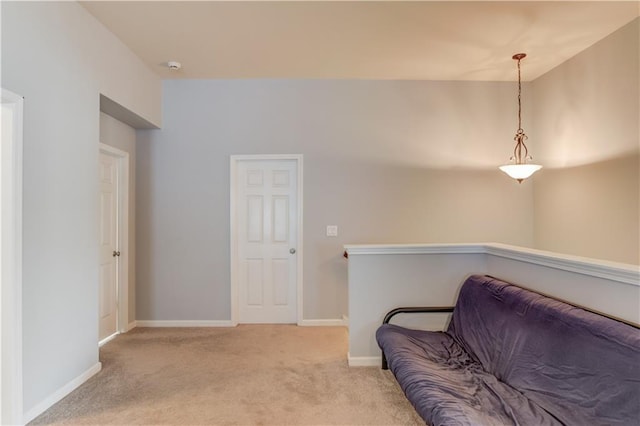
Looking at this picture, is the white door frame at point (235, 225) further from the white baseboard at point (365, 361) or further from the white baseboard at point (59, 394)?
the white baseboard at point (59, 394)

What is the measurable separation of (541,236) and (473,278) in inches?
75.7

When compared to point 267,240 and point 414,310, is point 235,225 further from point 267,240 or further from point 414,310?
point 414,310

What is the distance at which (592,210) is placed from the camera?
320 centimetres

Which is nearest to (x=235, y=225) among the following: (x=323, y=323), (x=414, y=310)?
→ (x=323, y=323)

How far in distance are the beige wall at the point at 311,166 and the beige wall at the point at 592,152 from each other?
0.68 metres

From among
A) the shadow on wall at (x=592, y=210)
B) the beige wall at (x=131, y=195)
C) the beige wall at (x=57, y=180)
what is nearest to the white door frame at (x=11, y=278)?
the beige wall at (x=57, y=180)

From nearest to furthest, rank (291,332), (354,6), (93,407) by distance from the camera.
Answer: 1. (93,407)
2. (354,6)
3. (291,332)

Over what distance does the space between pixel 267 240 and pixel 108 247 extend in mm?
1678

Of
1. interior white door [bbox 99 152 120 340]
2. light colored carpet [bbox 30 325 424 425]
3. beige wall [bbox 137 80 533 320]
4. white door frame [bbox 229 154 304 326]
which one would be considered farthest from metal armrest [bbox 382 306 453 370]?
interior white door [bbox 99 152 120 340]

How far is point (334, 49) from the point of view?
320 cm

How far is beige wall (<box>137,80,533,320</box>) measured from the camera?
3922 mm

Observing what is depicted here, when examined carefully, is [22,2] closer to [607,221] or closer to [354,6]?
[354,6]

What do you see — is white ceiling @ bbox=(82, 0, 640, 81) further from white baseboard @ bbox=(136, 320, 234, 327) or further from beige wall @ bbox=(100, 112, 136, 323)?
white baseboard @ bbox=(136, 320, 234, 327)

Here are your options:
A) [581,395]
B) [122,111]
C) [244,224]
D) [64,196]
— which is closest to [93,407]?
[64,196]
